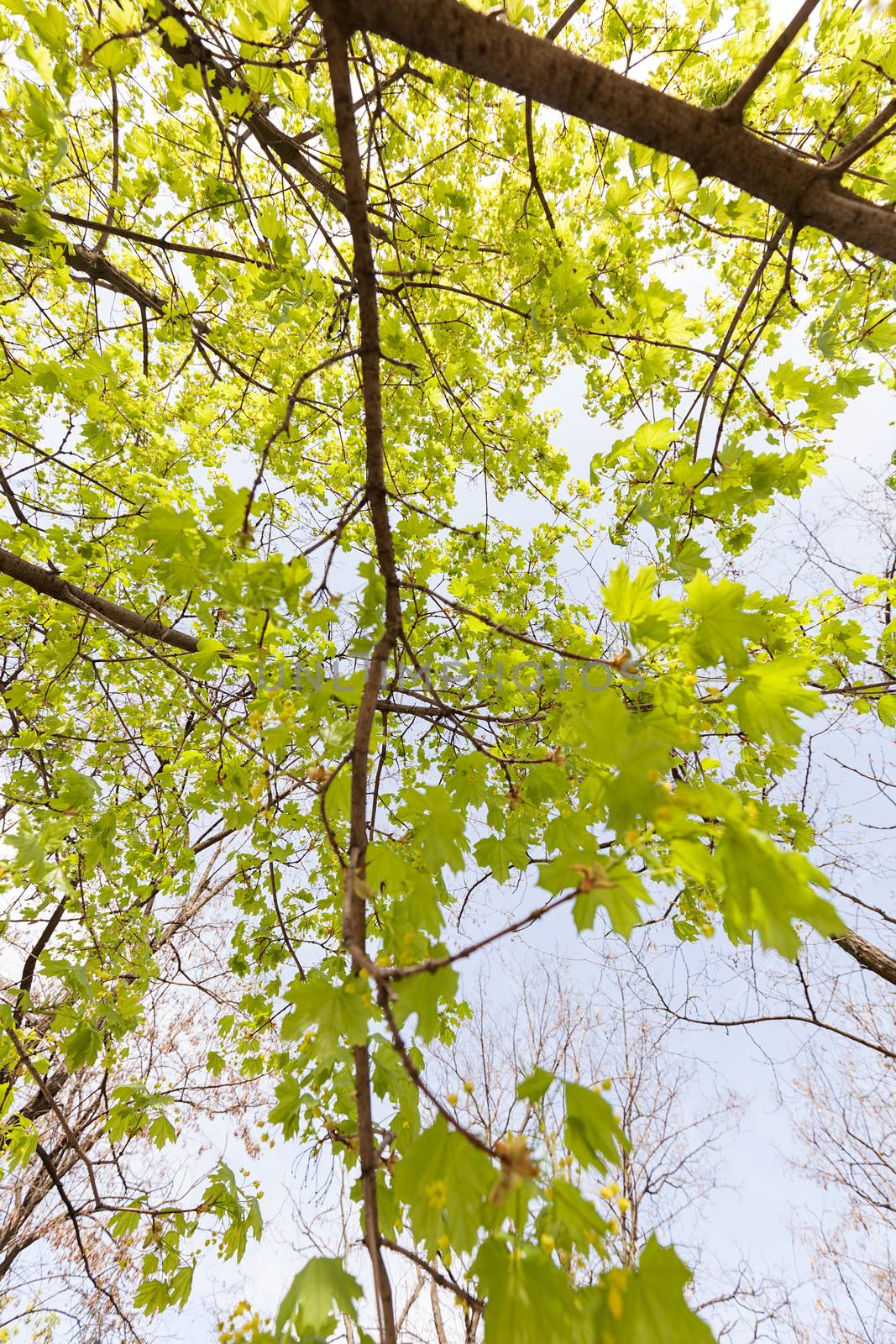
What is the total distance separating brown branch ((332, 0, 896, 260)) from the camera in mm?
1164

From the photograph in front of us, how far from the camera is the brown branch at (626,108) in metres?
1.16

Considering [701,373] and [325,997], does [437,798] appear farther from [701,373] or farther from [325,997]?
[701,373]

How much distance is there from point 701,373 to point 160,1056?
931 cm

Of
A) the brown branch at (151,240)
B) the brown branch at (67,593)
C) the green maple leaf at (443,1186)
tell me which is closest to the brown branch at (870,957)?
the green maple leaf at (443,1186)

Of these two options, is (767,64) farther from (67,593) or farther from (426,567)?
(67,593)

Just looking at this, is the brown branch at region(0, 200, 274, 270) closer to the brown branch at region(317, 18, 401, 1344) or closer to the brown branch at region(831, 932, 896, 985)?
the brown branch at region(317, 18, 401, 1344)

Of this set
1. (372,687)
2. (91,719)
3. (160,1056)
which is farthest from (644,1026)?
(372,687)

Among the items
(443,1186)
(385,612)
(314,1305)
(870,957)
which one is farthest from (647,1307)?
(870,957)

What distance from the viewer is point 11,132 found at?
284 cm

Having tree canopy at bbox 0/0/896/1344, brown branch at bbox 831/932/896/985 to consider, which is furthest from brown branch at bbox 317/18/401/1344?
brown branch at bbox 831/932/896/985

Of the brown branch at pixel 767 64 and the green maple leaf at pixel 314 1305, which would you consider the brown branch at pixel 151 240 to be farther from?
the green maple leaf at pixel 314 1305

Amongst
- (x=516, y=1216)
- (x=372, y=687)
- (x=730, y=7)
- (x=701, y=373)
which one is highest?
(x=730, y=7)

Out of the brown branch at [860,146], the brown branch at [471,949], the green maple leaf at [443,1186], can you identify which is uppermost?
the brown branch at [860,146]

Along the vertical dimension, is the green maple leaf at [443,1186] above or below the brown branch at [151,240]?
below
